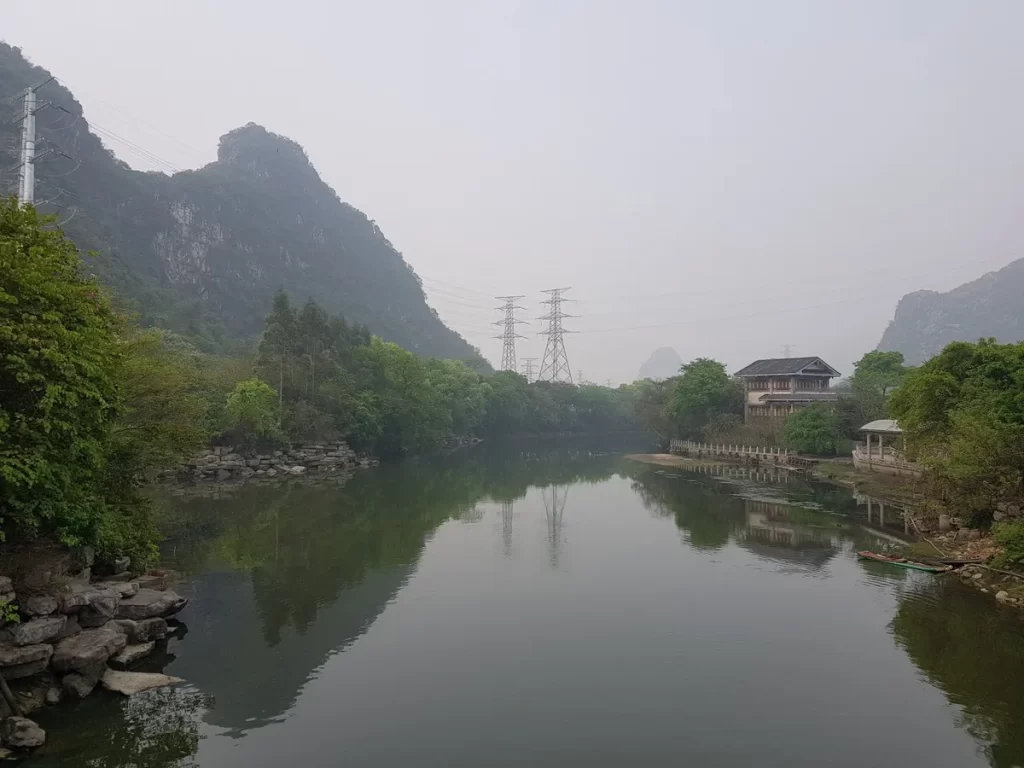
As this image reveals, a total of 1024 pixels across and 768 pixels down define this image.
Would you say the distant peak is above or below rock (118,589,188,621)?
above

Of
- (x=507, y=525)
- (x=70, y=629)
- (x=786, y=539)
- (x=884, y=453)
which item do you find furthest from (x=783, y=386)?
(x=70, y=629)

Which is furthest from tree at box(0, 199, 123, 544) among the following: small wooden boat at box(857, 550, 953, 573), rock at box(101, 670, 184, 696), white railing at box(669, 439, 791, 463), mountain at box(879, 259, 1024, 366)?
mountain at box(879, 259, 1024, 366)

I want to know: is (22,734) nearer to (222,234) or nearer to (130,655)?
(130,655)

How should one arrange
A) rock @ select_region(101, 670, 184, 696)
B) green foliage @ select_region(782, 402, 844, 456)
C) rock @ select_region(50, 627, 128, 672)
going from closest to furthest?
rock @ select_region(50, 627, 128, 672) < rock @ select_region(101, 670, 184, 696) < green foliage @ select_region(782, 402, 844, 456)

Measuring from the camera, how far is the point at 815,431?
41469 mm

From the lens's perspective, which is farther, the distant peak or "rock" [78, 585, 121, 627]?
the distant peak

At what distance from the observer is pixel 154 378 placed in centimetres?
1653

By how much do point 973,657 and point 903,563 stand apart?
5904 mm

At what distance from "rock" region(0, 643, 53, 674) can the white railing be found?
135 feet

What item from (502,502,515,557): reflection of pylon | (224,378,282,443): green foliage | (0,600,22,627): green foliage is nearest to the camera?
(0,600,22,627): green foliage

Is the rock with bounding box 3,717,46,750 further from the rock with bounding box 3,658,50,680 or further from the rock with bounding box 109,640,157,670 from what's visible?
the rock with bounding box 109,640,157,670

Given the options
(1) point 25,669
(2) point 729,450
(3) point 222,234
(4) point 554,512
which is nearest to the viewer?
(1) point 25,669

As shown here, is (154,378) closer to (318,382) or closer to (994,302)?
(318,382)

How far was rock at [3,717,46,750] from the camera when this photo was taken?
8234 mm
